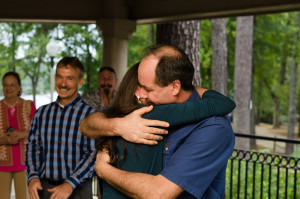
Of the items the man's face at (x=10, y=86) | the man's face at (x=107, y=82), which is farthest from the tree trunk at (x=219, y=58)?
the man's face at (x=10, y=86)

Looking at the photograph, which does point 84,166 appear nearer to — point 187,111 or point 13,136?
point 187,111

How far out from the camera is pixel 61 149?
3193 millimetres

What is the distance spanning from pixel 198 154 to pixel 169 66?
45cm

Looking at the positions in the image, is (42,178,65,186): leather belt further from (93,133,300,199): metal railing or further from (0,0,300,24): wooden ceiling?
(0,0,300,24): wooden ceiling

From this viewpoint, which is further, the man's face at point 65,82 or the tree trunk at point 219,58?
the tree trunk at point 219,58

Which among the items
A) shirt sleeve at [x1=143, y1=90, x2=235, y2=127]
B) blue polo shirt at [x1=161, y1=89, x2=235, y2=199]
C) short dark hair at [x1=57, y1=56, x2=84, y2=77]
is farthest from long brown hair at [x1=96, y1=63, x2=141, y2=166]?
short dark hair at [x1=57, y1=56, x2=84, y2=77]

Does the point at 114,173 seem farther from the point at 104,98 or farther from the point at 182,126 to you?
the point at 104,98

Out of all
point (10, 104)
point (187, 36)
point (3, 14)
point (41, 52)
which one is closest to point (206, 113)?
point (10, 104)

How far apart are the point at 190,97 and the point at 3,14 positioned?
5981 millimetres

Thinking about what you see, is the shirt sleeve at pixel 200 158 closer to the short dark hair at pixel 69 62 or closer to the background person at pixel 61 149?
the background person at pixel 61 149

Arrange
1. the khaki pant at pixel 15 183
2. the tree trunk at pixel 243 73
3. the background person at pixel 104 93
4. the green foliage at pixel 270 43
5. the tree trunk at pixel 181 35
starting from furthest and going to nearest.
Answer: the green foliage at pixel 270 43 → the tree trunk at pixel 243 73 → the tree trunk at pixel 181 35 → the background person at pixel 104 93 → the khaki pant at pixel 15 183

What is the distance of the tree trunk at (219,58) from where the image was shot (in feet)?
48.3

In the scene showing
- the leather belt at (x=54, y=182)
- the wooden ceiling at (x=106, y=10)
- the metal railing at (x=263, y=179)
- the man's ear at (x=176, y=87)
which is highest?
the wooden ceiling at (x=106, y=10)

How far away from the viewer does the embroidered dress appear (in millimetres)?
4570
